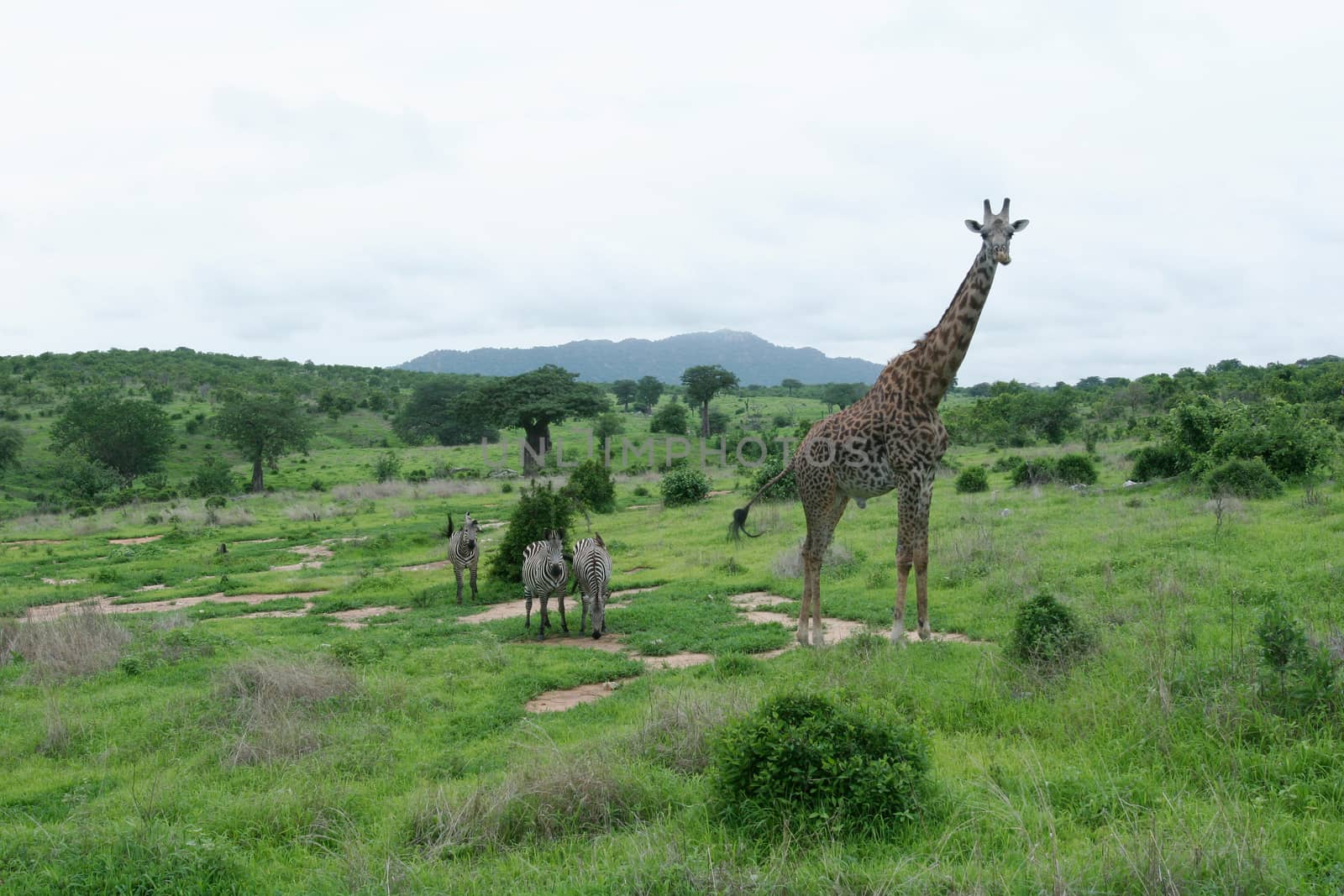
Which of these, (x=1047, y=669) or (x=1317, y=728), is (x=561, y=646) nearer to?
(x=1047, y=669)

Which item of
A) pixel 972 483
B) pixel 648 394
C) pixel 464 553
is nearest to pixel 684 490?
pixel 972 483

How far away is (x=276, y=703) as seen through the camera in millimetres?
8500

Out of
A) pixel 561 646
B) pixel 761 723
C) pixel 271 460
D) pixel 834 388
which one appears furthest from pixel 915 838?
pixel 834 388

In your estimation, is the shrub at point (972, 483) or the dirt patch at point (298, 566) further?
the shrub at point (972, 483)

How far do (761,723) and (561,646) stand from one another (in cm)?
643

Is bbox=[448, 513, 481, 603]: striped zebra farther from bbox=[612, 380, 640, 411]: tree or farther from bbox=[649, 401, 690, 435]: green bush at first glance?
bbox=[612, 380, 640, 411]: tree

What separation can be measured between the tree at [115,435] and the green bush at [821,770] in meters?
54.8

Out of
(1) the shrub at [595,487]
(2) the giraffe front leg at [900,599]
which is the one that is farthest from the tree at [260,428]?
(2) the giraffe front leg at [900,599]

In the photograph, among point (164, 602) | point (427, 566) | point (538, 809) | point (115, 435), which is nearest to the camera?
Answer: point (538, 809)

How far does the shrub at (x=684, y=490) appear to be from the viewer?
29.2 meters

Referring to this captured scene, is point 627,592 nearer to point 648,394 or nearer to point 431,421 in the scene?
point 431,421

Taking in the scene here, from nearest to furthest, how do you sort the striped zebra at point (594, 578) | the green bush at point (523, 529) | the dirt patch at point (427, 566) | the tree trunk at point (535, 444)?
the striped zebra at point (594, 578)
the green bush at point (523, 529)
the dirt patch at point (427, 566)
the tree trunk at point (535, 444)

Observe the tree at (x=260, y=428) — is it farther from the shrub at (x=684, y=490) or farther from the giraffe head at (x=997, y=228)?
the giraffe head at (x=997, y=228)

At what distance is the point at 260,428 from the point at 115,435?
29.7 ft
